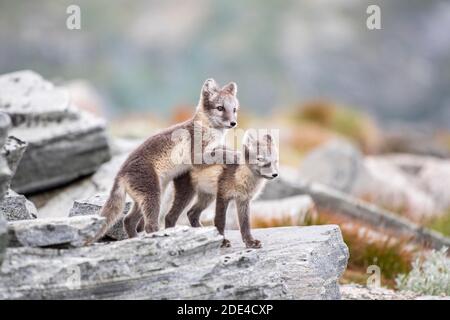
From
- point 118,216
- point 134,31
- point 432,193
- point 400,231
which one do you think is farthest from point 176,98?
point 118,216

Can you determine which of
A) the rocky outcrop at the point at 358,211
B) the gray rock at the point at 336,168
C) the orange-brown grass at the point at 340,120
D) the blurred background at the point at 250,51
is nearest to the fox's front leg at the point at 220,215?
the rocky outcrop at the point at 358,211

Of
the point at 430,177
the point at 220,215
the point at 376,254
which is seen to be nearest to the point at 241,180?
the point at 220,215

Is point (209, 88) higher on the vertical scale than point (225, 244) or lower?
higher

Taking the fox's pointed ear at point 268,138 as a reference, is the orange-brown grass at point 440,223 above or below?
below

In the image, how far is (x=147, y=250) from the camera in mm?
6598

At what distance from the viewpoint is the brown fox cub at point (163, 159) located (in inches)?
295

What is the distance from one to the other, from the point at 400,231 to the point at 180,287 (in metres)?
7.29

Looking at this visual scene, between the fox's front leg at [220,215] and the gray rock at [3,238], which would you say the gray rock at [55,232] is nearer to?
the gray rock at [3,238]

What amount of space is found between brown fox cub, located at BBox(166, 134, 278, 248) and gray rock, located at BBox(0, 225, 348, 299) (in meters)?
0.57

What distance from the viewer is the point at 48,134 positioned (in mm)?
11055

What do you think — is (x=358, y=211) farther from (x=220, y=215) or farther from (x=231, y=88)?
(x=220, y=215)

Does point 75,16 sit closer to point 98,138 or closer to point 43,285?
point 98,138

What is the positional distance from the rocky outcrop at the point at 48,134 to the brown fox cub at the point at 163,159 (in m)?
3.40

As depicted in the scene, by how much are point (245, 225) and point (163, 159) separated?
982 mm
